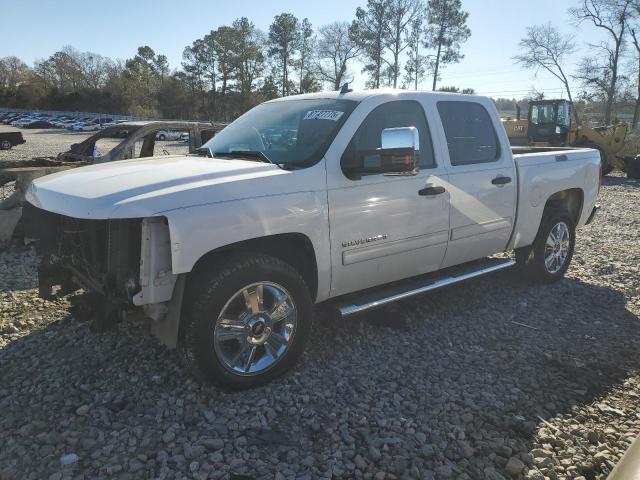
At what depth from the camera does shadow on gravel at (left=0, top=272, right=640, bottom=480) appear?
2721 millimetres

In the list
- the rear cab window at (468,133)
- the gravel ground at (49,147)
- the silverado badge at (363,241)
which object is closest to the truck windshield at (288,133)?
the silverado badge at (363,241)

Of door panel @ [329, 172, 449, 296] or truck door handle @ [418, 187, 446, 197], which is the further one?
truck door handle @ [418, 187, 446, 197]

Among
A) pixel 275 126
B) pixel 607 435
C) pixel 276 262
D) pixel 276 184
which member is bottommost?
pixel 607 435

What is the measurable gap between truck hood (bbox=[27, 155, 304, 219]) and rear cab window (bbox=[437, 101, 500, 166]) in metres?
1.76

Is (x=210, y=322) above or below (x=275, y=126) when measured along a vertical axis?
below

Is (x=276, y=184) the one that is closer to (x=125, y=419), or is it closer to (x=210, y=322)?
(x=210, y=322)

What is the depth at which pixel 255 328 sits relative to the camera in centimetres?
328

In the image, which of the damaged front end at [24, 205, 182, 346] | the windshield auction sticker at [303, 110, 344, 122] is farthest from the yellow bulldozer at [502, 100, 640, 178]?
the damaged front end at [24, 205, 182, 346]

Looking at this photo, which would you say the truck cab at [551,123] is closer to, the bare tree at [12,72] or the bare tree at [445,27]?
the bare tree at [445,27]

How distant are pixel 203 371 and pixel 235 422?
14.7 inches

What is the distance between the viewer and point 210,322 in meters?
3.04

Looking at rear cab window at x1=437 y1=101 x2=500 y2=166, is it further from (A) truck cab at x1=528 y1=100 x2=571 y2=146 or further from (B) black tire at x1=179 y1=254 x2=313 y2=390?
(A) truck cab at x1=528 y1=100 x2=571 y2=146

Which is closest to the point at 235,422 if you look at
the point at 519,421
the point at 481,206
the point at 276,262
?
the point at 276,262

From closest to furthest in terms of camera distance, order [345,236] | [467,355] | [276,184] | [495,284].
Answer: [276,184]
[345,236]
[467,355]
[495,284]
